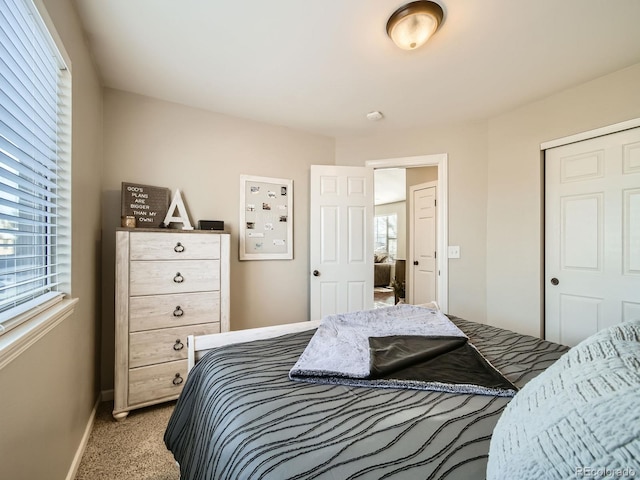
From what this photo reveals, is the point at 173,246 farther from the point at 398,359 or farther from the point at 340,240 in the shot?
the point at 398,359

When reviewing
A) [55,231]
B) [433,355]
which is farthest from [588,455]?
[55,231]

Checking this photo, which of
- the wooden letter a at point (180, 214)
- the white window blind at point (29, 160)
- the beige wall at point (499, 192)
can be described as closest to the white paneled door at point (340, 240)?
the beige wall at point (499, 192)

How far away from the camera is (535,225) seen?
2.50 m

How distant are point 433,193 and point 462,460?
383 cm

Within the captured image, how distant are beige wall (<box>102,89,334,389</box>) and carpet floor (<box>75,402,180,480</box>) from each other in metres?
0.44

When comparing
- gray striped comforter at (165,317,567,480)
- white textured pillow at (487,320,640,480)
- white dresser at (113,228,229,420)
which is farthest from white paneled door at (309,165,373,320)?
white textured pillow at (487,320,640,480)

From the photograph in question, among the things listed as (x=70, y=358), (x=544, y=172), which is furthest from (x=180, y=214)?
(x=544, y=172)

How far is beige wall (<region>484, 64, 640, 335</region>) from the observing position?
7.16 feet

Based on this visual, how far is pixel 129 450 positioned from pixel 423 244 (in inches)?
154

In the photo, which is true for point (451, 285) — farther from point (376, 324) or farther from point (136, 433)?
point (136, 433)

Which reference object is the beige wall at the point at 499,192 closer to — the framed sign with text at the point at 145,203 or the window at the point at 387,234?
the framed sign with text at the point at 145,203

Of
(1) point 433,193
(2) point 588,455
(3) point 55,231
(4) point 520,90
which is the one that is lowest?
(2) point 588,455

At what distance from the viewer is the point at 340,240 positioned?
9.87 ft

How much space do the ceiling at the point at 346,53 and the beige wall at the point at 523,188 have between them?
5.4 inches
